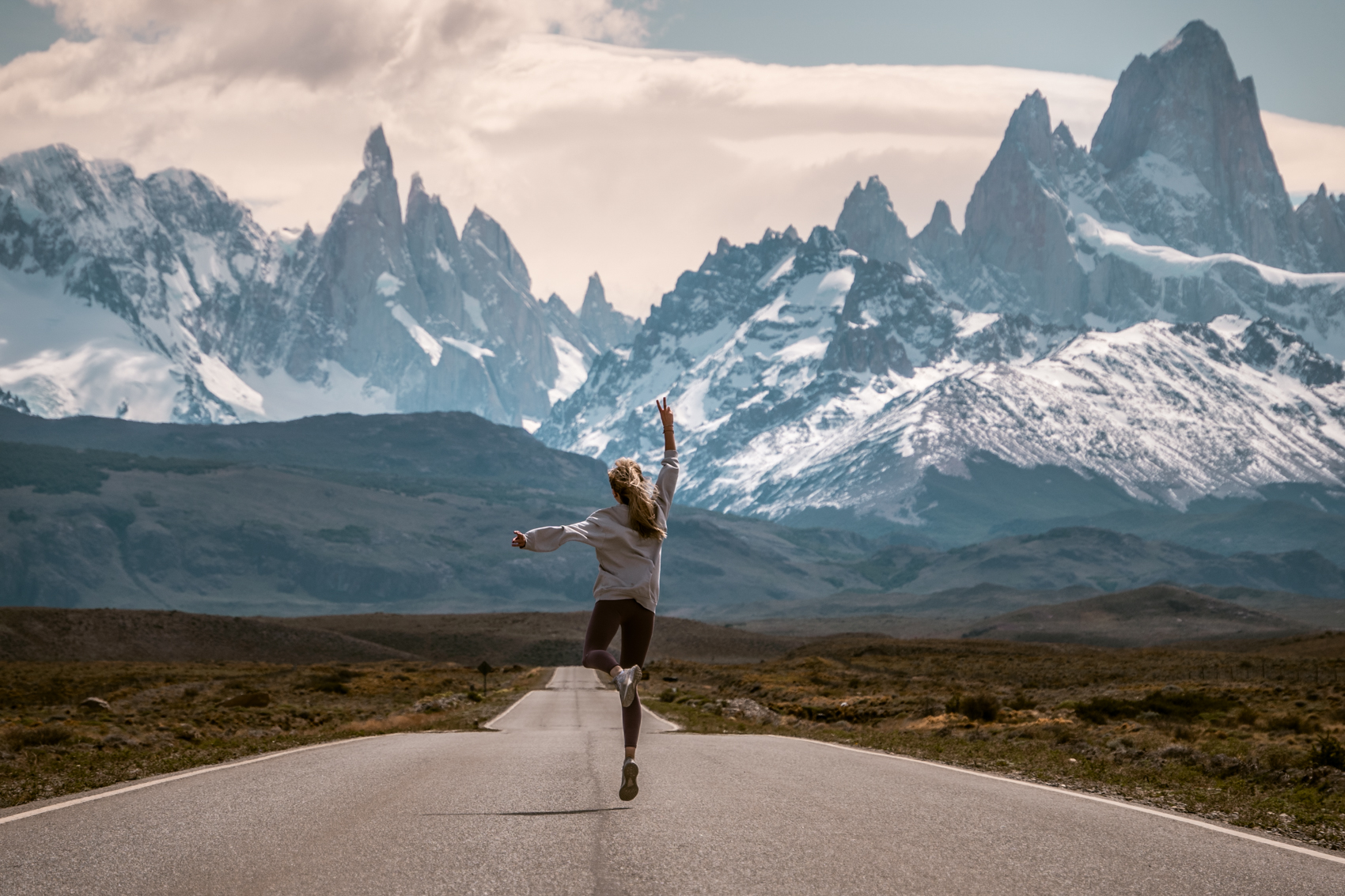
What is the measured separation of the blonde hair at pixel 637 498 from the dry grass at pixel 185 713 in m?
7.74

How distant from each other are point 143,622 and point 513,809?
164 m

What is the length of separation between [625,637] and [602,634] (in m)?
0.48

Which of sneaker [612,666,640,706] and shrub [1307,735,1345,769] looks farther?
shrub [1307,735,1345,769]

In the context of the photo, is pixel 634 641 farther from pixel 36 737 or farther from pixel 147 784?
pixel 36 737

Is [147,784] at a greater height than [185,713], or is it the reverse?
[147,784]

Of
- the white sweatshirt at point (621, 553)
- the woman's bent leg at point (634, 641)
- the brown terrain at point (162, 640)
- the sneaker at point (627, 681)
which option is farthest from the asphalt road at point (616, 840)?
the brown terrain at point (162, 640)

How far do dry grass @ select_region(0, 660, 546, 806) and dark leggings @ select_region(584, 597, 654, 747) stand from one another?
6901 millimetres

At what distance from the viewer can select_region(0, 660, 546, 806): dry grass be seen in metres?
20.7

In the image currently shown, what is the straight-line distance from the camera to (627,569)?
14141mm

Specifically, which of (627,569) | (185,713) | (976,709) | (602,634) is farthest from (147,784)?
(185,713)

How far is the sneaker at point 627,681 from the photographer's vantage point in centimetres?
1367

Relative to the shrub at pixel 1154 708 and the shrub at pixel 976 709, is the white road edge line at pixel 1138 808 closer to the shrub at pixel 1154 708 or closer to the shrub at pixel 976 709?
the shrub at pixel 976 709

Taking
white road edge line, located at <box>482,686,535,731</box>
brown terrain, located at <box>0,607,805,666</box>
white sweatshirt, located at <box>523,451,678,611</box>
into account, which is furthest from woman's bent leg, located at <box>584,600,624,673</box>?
brown terrain, located at <box>0,607,805,666</box>

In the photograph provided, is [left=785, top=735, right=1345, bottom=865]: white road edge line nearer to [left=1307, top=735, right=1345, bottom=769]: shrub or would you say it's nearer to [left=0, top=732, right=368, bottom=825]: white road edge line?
[left=1307, top=735, right=1345, bottom=769]: shrub
